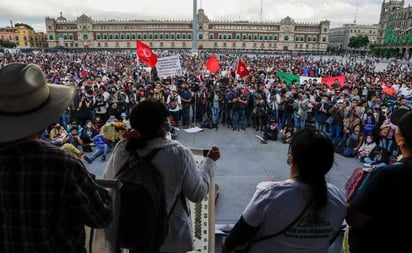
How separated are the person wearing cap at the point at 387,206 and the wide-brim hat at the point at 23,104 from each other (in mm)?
1384

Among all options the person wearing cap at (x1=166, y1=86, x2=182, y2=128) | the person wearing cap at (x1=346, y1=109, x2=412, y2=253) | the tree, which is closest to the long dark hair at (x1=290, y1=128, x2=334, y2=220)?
the person wearing cap at (x1=346, y1=109, x2=412, y2=253)

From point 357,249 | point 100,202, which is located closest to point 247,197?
point 357,249

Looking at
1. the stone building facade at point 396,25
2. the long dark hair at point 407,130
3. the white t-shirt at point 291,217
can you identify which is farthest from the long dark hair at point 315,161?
the stone building facade at point 396,25

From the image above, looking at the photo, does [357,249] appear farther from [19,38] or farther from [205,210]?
[19,38]

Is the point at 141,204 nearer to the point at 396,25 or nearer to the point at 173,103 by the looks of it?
the point at 173,103

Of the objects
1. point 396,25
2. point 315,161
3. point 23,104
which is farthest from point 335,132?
point 396,25

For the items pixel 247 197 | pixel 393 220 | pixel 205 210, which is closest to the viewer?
pixel 393 220

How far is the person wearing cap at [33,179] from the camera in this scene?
1.13m

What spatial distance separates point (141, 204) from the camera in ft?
4.89

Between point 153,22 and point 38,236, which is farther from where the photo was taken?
point 153,22

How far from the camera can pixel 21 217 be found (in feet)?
3.80

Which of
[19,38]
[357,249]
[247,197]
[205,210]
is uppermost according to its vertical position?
[19,38]

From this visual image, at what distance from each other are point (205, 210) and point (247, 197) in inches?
119

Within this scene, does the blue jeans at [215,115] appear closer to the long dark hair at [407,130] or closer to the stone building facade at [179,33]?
the long dark hair at [407,130]
